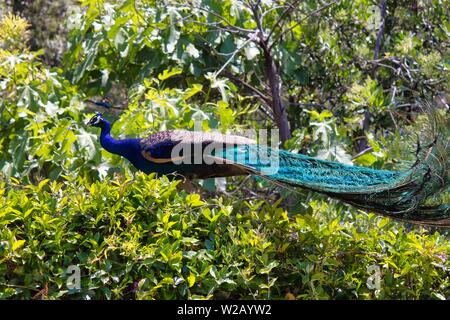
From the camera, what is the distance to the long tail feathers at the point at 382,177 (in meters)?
3.56

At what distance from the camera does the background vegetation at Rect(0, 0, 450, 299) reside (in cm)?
332

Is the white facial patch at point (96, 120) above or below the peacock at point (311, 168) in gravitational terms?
above

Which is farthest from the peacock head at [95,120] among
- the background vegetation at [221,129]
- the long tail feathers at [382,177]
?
the long tail feathers at [382,177]

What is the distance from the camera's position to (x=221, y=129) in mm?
4637

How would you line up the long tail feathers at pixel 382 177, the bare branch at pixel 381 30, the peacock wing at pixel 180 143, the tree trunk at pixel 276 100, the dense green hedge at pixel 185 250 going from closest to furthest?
the dense green hedge at pixel 185 250 < the long tail feathers at pixel 382 177 < the peacock wing at pixel 180 143 < the tree trunk at pixel 276 100 < the bare branch at pixel 381 30

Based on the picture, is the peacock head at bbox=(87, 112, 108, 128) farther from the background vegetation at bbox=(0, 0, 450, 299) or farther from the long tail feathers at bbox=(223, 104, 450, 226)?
the long tail feathers at bbox=(223, 104, 450, 226)

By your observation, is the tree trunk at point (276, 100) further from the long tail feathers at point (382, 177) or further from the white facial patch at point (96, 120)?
the white facial patch at point (96, 120)

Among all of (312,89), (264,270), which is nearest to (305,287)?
(264,270)

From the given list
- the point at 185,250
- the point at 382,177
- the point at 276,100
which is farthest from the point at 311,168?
the point at 276,100

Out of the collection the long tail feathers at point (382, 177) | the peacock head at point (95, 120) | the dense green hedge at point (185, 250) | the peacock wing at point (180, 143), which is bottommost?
the dense green hedge at point (185, 250)

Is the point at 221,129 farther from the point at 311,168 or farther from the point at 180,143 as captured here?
the point at 311,168

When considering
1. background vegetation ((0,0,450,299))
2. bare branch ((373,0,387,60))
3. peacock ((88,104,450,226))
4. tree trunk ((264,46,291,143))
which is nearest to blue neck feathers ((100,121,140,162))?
peacock ((88,104,450,226))

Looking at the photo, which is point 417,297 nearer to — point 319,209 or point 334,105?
point 319,209

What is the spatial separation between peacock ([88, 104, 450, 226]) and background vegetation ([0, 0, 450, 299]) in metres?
0.12
